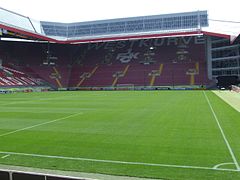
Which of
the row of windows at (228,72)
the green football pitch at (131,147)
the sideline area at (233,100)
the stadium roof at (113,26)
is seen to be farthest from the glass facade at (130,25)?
the green football pitch at (131,147)

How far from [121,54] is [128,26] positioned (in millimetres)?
9474

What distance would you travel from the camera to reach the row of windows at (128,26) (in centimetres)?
7969

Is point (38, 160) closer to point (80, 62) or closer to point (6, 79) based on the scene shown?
point (6, 79)

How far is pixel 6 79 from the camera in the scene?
221 feet

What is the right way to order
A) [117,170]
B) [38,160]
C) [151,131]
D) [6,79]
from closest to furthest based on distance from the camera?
1. [117,170]
2. [38,160]
3. [151,131]
4. [6,79]

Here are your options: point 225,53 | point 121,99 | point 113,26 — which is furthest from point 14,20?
point 225,53

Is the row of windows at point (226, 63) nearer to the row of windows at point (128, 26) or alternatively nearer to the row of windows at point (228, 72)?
the row of windows at point (228, 72)

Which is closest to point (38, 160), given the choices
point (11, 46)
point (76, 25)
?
point (11, 46)

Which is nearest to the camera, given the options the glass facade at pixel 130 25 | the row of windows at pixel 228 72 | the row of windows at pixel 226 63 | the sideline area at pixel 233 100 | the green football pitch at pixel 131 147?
the green football pitch at pixel 131 147

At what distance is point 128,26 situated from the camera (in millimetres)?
85938

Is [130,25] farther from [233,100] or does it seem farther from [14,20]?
[233,100]

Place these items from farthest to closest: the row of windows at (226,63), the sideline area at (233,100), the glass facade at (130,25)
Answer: the glass facade at (130,25) → the row of windows at (226,63) → the sideline area at (233,100)

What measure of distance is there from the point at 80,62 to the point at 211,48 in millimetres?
35925

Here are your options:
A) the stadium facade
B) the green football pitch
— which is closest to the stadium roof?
the stadium facade
